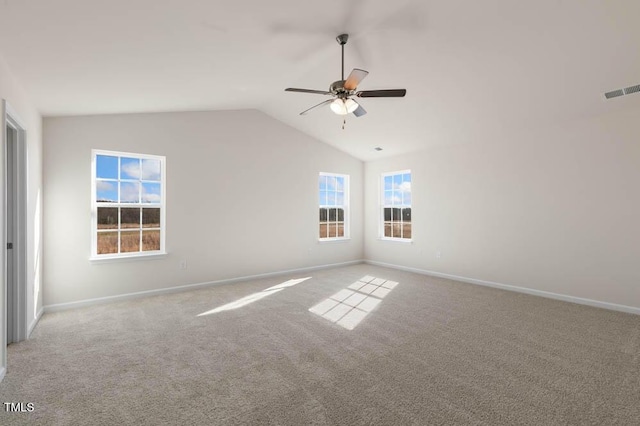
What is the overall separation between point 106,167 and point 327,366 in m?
4.06

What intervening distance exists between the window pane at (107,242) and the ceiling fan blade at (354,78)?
12.6 feet

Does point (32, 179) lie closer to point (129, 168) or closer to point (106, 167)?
point (106, 167)

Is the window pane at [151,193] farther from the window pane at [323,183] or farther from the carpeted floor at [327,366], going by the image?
the window pane at [323,183]

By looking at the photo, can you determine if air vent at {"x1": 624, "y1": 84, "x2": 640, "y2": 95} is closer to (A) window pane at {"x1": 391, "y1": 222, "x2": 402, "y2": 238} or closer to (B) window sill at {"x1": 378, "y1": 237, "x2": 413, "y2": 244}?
(B) window sill at {"x1": 378, "y1": 237, "x2": 413, "y2": 244}

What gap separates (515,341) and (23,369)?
4264 millimetres

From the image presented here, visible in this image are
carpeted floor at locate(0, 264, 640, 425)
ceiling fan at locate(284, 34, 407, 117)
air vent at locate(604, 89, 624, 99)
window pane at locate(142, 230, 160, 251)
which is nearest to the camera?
carpeted floor at locate(0, 264, 640, 425)

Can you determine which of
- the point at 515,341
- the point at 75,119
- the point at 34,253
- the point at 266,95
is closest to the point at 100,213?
the point at 34,253

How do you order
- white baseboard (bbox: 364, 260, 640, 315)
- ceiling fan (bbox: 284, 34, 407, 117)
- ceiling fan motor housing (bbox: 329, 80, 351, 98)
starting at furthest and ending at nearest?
white baseboard (bbox: 364, 260, 640, 315), ceiling fan motor housing (bbox: 329, 80, 351, 98), ceiling fan (bbox: 284, 34, 407, 117)

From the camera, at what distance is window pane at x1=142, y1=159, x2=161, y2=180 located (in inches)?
188

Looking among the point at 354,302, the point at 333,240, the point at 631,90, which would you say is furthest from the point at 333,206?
the point at 631,90

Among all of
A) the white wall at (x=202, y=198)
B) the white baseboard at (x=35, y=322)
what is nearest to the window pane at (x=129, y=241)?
the white wall at (x=202, y=198)

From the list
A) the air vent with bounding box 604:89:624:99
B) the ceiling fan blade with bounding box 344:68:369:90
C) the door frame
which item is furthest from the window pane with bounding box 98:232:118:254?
the air vent with bounding box 604:89:624:99

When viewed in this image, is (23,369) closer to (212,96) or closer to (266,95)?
(212,96)

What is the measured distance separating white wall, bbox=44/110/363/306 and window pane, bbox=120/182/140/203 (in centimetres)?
42
